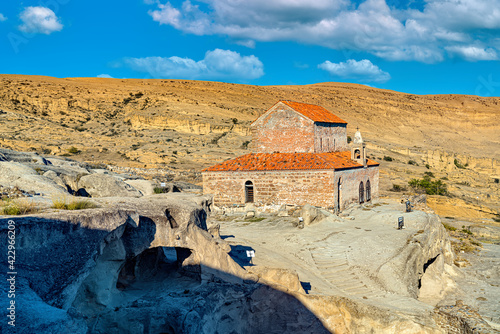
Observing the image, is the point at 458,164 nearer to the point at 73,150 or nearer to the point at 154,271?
the point at 73,150

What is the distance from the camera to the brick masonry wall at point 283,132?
95.7 ft

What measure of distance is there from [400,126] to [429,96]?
3097 cm

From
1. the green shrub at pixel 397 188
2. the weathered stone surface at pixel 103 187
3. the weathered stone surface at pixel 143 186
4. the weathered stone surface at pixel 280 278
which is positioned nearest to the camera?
the weathered stone surface at pixel 280 278

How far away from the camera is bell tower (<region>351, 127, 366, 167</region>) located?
30656mm

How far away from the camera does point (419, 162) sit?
62344 mm

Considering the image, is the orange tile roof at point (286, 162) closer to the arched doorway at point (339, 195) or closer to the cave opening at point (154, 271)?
the arched doorway at point (339, 195)

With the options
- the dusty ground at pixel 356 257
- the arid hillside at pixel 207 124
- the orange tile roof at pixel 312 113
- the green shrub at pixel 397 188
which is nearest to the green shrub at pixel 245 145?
the arid hillside at pixel 207 124

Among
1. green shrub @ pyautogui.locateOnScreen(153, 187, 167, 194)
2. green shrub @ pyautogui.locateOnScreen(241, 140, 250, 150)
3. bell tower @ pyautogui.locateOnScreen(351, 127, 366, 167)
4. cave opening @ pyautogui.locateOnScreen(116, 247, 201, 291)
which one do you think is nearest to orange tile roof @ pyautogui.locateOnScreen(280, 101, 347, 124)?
bell tower @ pyautogui.locateOnScreen(351, 127, 366, 167)

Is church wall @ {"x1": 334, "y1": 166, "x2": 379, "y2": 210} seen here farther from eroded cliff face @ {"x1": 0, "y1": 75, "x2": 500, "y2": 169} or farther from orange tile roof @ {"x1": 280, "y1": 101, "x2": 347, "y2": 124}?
eroded cliff face @ {"x1": 0, "y1": 75, "x2": 500, "y2": 169}

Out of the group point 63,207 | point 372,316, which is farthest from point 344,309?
A: point 63,207

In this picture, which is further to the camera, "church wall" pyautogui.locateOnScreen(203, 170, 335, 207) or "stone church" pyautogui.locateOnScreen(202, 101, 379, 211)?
"stone church" pyautogui.locateOnScreen(202, 101, 379, 211)

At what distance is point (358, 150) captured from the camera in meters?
31.2

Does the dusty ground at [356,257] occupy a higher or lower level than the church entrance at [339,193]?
lower

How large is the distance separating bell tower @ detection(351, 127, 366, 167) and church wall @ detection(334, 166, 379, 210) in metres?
0.75
